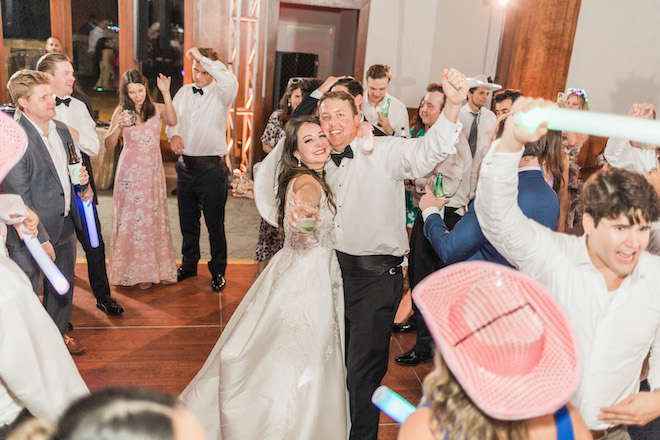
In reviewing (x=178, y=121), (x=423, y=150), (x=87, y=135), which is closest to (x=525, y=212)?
(x=423, y=150)

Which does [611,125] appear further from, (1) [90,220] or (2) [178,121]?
(2) [178,121]

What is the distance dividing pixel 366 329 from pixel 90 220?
1.78 metres

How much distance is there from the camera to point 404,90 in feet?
25.7

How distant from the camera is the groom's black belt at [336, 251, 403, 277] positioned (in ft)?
8.45

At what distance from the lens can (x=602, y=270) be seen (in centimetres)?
154

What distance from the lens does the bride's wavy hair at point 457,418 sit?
3.58 feet

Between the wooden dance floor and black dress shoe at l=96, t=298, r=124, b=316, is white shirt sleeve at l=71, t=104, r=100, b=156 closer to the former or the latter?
black dress shoe at l=96, t=298, r=124, b=316

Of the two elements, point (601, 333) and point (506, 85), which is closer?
point (601, 333)

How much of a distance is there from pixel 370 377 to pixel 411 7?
627 cm

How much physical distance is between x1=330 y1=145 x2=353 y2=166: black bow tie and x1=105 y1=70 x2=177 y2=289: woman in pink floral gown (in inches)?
72.1

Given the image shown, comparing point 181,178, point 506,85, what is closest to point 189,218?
point 181,178

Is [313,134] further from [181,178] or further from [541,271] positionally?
[181,178]

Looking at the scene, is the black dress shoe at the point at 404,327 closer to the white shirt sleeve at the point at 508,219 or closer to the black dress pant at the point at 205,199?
the black dress pant at the point at 205,199

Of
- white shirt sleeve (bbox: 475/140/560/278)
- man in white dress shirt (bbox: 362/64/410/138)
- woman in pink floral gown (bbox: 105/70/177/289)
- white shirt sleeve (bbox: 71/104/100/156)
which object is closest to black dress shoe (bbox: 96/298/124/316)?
woman in pink floral gown (bbox: 105/70/177/289)
